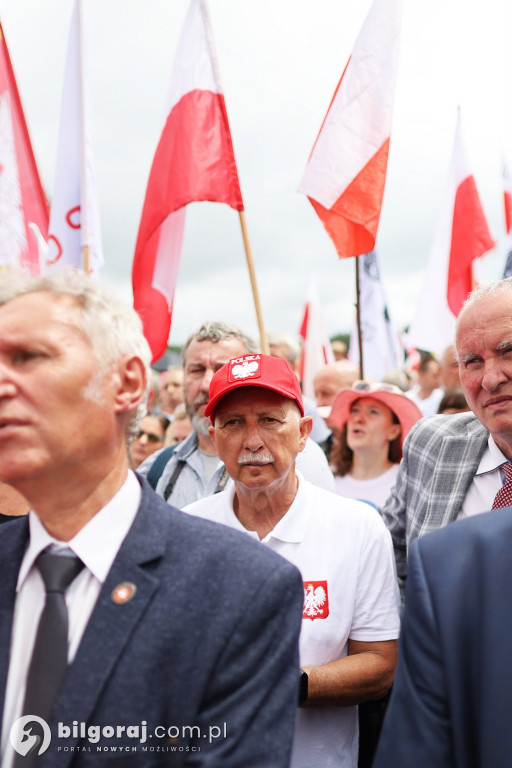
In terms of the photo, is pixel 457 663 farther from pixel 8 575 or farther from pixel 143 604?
pixel 8 575

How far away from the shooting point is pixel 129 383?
1549 millimetres

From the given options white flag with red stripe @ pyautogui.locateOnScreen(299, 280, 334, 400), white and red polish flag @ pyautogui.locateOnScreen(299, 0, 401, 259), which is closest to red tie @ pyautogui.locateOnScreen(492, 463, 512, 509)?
white and red polish flag @ pyautogui.locateOnScreen(299, 0, 401, 259)

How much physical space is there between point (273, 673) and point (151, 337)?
335 centimetres

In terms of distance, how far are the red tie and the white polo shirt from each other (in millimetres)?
408

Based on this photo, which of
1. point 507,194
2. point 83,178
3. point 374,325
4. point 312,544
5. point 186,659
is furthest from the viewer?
point 374,325

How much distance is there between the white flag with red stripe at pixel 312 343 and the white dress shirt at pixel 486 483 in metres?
6.31

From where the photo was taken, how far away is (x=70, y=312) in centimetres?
146

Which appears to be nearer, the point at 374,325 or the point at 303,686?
the point at 303,686

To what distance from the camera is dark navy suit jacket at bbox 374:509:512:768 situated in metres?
1.17

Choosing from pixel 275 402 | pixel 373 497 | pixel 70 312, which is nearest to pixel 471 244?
pixel 373 497

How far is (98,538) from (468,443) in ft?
5.44

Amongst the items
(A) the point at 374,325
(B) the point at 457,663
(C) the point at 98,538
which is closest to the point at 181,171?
(C) the point at 98,538

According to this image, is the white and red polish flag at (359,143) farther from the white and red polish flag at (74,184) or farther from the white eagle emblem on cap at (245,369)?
the white eagle emblem on cap at (245,369)

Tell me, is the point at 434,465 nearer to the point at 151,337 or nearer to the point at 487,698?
the point at 487,698
